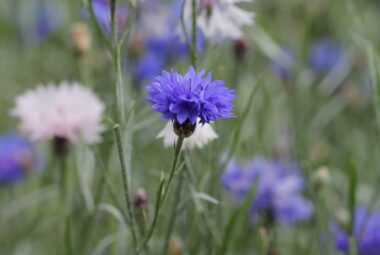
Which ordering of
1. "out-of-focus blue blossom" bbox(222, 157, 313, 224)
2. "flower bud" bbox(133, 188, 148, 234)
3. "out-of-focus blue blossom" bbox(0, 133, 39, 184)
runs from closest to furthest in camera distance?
"flower bud" bbox(133, 188, 148, 234), "out-of-focus blue blossom" bbox(222, 157, 313, 224), "out-of-focus blue blossom" bbox(0, 133, 39, 184)

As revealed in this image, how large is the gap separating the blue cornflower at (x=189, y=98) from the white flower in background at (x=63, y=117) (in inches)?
18.1

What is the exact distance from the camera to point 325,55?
218cm

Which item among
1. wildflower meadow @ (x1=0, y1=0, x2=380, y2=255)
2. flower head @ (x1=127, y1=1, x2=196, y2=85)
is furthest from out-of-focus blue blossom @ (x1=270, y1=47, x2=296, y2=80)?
flower head @ (x1=127, y1=1, x2=196, y2=85)

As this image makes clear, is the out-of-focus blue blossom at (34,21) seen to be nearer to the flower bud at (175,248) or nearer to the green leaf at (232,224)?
the flower bud at (175,248)

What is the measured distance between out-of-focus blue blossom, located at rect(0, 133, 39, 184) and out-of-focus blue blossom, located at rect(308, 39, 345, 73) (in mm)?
891

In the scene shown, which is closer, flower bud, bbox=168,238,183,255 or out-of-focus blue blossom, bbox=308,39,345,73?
flower bud, bbox=168,238,183,255

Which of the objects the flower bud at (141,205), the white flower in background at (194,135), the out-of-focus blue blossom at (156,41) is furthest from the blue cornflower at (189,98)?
the out-of-focus blue blossom at (156,41)

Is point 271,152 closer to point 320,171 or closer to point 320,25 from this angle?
point 320,171

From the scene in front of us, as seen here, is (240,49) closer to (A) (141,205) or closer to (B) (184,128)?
(A) (141,205)

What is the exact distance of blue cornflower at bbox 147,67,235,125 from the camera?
76 cm

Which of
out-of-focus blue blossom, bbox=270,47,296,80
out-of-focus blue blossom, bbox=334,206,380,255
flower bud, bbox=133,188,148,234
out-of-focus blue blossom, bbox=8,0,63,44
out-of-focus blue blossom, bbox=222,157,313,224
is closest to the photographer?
flower bud, bbox=133,188,148,234

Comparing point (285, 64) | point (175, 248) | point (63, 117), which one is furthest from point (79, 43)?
point (285, 64)

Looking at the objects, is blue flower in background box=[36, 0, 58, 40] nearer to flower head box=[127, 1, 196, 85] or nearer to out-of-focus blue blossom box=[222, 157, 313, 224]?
flower head box=[127, 1, 196, 85]

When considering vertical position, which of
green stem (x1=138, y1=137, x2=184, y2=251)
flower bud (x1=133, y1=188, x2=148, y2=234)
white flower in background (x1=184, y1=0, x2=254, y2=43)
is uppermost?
white flower in background (x1=184, y1=0, x2=254, y2=43)
